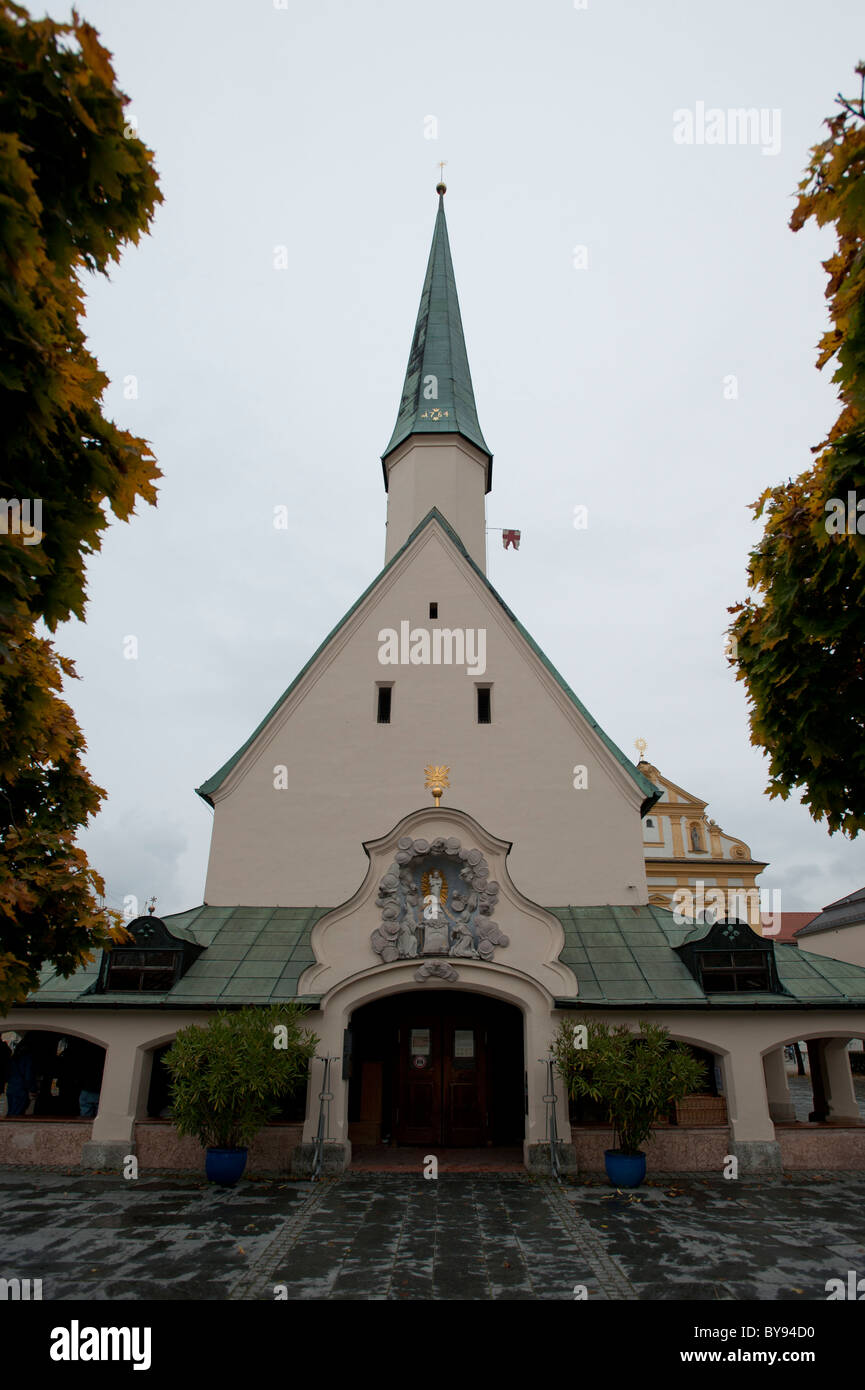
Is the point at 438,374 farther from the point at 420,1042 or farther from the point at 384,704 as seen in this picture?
the point at 420,1042

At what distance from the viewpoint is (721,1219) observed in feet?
31.4

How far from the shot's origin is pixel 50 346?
4.71m

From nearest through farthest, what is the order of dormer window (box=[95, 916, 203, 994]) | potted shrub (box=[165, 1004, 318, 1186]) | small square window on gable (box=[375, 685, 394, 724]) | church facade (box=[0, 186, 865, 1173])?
potted shrub (box=[165, 1004, 318, 1186])
church facade (box=[0, 186, 865, 1173])
dormer window (box=[95, 916, 203, 994])
small square window on gable (box=[375, 685, 394, 724])

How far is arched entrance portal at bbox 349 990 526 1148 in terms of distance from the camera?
1398cm

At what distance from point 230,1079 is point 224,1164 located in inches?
57.1

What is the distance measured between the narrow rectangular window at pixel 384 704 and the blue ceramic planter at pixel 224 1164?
8325 millimetres

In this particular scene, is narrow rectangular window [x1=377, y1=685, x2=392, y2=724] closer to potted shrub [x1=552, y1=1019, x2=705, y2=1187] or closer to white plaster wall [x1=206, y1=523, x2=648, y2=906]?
white plaster wall [x1=206, y1=523, x2=648, y2=906]

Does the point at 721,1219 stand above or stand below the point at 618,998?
below

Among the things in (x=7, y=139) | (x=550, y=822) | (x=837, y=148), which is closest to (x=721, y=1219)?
(x=550, y=822)

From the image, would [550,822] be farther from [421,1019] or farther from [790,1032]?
[790,1032]

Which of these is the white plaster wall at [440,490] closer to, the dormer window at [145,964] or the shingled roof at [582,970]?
the shingled roof at [582,970]

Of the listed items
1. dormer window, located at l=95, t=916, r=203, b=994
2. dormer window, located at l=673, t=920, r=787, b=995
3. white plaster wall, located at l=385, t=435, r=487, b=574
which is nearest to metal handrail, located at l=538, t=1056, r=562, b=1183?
dormer window, located at l=673, t=920, r=787, b=995

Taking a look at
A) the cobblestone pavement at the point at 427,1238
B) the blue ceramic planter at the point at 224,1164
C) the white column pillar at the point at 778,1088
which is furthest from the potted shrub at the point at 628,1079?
the white column pillar at the point at 778,1088

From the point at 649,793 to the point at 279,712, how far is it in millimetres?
7928
